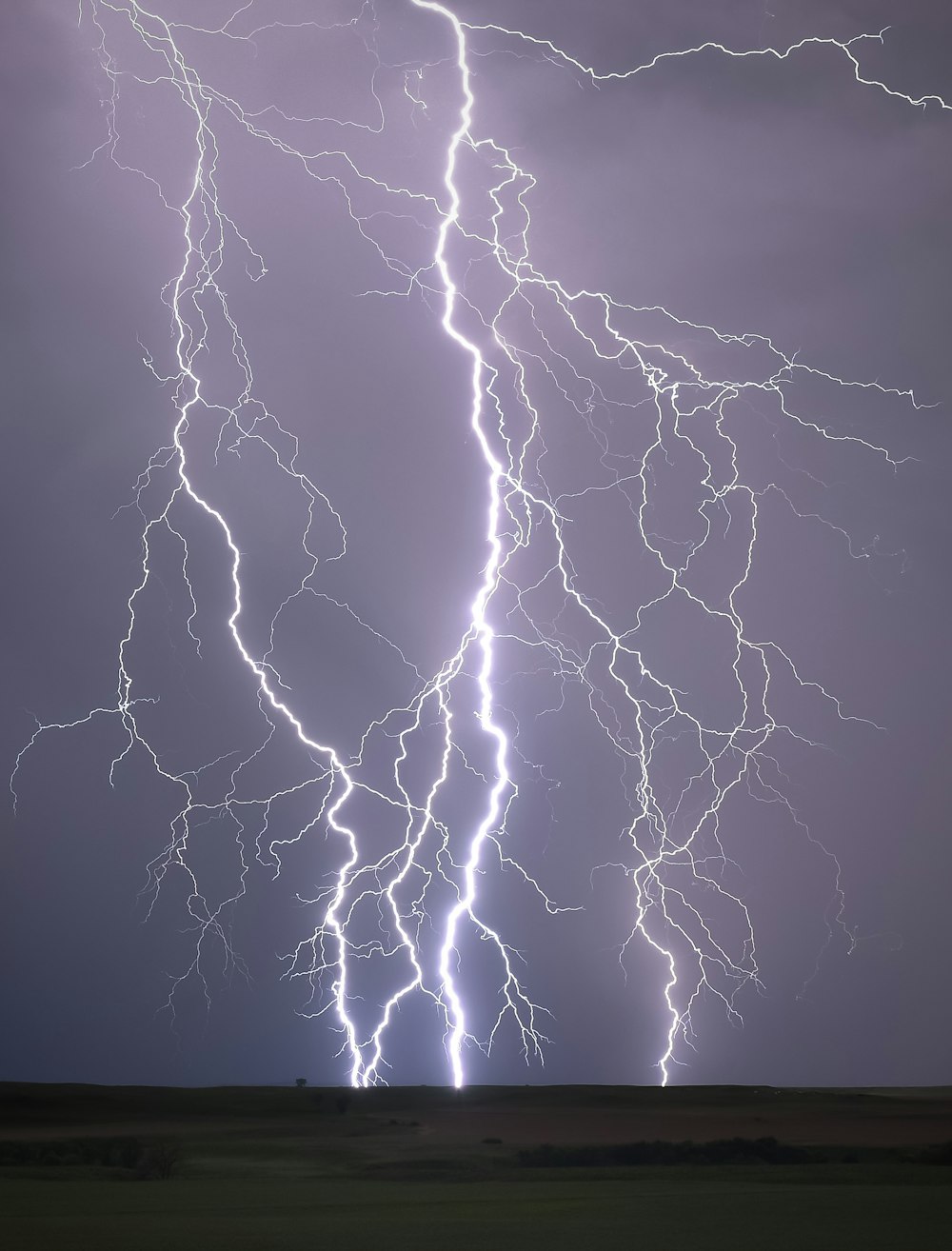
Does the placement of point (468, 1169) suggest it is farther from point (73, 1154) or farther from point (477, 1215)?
point (73, 1154)

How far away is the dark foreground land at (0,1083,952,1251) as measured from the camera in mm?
8172

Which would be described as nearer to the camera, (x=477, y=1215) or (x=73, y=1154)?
(x=477, y=1215)

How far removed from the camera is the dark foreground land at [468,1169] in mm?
8172

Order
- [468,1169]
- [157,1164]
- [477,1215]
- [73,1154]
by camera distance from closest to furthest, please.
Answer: [477,1215] < [157,1164] < [468,1169] < [73,1154]

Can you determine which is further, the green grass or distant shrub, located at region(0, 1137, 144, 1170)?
distant shrub, located at region(0, 1137, 144, 1170)

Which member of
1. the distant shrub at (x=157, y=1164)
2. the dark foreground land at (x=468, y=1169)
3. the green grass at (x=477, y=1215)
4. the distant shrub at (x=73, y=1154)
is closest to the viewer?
the green grass at (x=477, y=1215)

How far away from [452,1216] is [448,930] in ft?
28.7

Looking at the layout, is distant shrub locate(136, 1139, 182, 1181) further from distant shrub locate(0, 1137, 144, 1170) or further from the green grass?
the green grass

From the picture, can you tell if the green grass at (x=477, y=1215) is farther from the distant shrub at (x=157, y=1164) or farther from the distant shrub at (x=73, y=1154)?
the distant shrub at (x=73, y=1154)

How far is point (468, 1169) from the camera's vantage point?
13.9m

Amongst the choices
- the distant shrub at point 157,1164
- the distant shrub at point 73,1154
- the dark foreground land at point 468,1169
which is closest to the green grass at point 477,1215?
the dark foreground land at point 468,1169

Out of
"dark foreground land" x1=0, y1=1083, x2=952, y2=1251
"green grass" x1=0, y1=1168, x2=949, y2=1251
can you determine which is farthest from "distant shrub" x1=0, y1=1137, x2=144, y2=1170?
"green grass" x1=0, y1=1168, x2=949, y2=1251

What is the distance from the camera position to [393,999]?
17859mm

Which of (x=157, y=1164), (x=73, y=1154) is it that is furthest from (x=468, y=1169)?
(x=73, y=1154)
